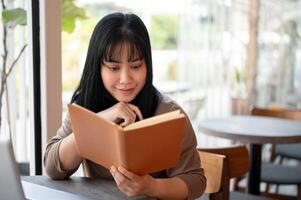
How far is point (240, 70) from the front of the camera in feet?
13.8

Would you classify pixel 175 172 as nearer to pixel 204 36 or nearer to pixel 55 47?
pixel 55 47

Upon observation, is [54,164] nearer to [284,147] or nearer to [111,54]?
[111,54]

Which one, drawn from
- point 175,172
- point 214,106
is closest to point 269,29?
point 214,106

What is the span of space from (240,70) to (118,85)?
3183mm

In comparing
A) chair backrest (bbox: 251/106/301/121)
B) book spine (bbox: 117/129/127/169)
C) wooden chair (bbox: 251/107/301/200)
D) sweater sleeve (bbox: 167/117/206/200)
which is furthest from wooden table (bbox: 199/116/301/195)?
book spine (bbox: 117/129/127/169)

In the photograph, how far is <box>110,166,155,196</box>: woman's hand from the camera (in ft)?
3.29

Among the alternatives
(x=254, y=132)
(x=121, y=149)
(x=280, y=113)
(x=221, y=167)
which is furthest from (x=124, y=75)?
(x=280, y=113)

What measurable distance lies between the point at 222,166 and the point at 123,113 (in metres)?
0.61

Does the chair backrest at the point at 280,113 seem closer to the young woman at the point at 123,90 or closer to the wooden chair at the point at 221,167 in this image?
the wooden chair at the point at 221,167

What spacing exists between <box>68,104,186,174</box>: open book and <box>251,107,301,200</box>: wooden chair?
5.32 ft

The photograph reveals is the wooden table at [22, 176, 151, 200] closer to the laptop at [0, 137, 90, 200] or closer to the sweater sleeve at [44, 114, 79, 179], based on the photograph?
the sweater sleeve at [44, 114, 79, 179]

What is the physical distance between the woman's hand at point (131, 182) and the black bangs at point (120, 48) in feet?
1.09

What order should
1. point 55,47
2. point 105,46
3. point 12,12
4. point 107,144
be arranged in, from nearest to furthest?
point 107,144, point 105,46, point 12,12, point 55,47

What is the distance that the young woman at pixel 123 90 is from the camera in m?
1.18
